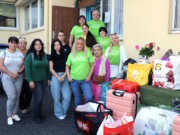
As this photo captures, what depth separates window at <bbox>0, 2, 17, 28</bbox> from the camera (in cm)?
1273

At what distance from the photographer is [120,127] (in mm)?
2855

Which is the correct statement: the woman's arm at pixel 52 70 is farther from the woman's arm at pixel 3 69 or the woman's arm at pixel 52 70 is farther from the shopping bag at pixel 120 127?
the shopping bag at pixel 120 127

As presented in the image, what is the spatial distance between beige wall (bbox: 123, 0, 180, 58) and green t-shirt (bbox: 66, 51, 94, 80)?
5.45 feet

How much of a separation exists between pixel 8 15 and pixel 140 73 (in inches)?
443

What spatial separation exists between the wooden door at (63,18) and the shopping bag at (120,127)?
5.55 meters

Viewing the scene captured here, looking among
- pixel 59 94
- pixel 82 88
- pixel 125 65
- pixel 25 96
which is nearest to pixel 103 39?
pixel 125 65

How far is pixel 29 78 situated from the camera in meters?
3.96

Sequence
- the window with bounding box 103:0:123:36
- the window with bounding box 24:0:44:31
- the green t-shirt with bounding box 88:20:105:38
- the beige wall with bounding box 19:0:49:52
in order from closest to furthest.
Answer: the green t-shirt with bounding box 88:20:105:38
the window with bounding box 103:0:123:36
the beige wall with bounding box 19:0:49:52
the window with bounding box 24:0:44:31

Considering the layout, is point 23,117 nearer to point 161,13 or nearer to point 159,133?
point 159,133

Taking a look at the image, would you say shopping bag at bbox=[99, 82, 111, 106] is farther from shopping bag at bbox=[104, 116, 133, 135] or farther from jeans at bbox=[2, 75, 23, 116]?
jeans at bbox=[2, 75, 23, 116]

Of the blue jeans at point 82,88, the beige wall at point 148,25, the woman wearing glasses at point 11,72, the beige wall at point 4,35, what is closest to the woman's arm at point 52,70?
the blue jeans at point 82,88

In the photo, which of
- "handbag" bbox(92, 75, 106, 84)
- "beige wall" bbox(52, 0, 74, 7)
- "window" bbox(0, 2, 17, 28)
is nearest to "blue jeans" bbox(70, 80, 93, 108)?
"handbag" bbox(92, 75, 106, 84)

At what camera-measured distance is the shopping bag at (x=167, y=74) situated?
3.45m

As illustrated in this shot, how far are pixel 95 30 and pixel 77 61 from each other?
1864mm
